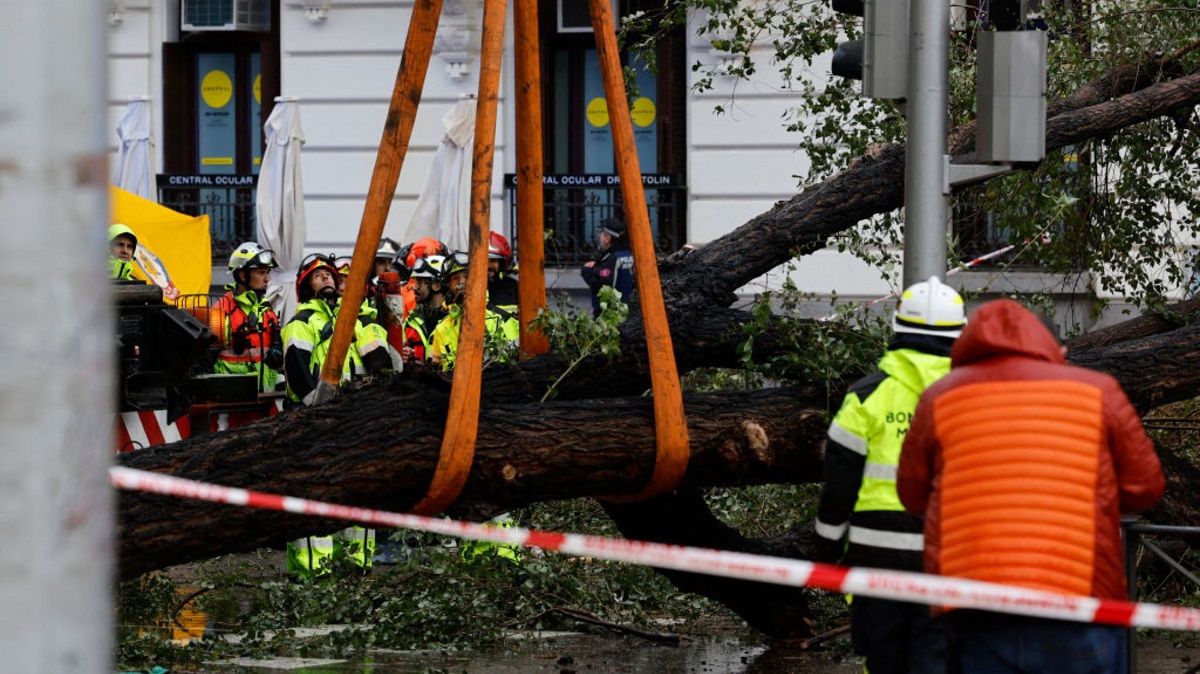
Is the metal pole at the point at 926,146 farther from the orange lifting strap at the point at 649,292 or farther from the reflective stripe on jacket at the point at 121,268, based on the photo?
the reflective stripe on jacket at the point at 121,268

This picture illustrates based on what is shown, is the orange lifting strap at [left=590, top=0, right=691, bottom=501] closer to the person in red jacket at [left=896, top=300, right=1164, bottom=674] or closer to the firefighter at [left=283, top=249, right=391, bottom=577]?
the person in red jacket at [left=896, top=300, right=1164, bottom=674]

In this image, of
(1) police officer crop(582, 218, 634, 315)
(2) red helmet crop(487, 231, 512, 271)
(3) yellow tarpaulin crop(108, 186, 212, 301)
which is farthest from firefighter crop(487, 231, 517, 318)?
(3) yellow tarpaulin crop(108, 186, 212, 301)

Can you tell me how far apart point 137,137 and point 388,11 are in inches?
104

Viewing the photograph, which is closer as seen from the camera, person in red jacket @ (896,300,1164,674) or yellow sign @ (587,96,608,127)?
person in red jacket @ (896,300,1164,674)

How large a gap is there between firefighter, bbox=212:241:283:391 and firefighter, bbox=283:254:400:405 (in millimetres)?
1474

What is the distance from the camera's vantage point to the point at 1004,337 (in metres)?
4.49

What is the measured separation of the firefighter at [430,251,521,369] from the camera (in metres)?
7.53

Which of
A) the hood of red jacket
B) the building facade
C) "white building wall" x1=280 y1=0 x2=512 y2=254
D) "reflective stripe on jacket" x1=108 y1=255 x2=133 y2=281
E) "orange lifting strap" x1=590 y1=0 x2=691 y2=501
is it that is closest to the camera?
the hood of red jacket

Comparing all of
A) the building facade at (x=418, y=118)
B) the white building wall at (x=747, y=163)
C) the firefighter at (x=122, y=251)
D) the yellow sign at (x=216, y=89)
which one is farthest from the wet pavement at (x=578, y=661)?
the yellow sign at (x=216, y=89)

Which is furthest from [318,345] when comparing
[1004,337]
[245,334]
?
[1004,337]

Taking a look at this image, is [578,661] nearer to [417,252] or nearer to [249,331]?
[249,331]

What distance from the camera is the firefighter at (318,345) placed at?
975 cm

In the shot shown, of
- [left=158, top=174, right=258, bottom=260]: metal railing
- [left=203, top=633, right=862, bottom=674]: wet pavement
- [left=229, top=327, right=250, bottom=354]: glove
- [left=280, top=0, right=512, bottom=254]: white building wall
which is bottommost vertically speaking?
[left=203, top=633, right=862, bottom=674]: wet pavement

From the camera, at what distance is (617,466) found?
242 inches
